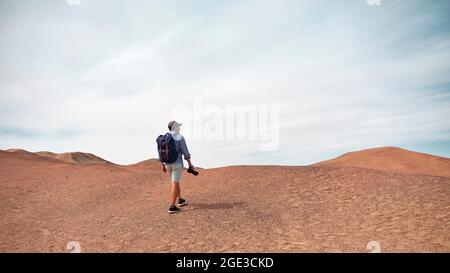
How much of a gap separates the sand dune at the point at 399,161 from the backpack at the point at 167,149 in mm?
23484

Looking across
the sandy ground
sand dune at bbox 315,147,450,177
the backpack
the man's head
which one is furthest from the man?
sand dune at bbox 315,147,450,177

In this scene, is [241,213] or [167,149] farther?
[241,213]

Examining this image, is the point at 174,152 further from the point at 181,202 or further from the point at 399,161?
the point at 399,161

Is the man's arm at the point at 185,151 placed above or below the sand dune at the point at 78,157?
above

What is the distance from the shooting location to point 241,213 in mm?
8305

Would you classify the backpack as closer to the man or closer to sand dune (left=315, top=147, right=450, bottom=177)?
the man

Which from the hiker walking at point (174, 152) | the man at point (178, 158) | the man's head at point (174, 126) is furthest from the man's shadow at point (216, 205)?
the man's head at point (174, 126)

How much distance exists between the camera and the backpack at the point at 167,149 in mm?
8195

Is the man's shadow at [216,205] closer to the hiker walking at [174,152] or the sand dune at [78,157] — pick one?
the hiker walking at [174,152]

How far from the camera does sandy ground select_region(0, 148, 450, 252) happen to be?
6.72 meters

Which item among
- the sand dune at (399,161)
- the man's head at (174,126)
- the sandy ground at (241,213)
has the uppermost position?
the man's head at (174,126)

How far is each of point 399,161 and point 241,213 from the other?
27.0 metres

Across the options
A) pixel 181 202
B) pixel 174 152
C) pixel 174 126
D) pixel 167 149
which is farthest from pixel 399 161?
pixel 167 149
